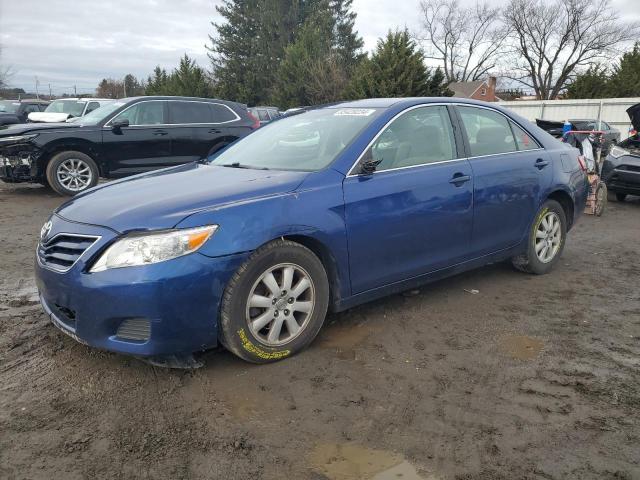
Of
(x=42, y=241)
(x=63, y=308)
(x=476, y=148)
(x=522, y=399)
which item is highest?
(x=476, y=148)

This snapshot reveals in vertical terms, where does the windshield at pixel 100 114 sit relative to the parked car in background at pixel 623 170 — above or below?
above

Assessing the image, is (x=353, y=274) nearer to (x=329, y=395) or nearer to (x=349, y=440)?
(x=329, y=395)

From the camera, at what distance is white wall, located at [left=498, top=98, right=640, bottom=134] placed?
2359 cm

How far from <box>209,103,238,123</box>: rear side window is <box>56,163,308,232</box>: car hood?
276 inches

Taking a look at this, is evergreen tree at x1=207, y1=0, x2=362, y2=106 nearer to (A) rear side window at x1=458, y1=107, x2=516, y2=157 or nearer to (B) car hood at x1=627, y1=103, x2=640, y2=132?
(B) car hood at x1=627, y1=103, x2=640, y2=132

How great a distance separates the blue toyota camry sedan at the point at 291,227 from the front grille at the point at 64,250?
1 centimetres

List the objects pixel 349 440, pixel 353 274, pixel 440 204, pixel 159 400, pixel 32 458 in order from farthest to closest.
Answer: pixel 440 204 < pixel 353 274 < pixel 159 400 < pixel 349 440 < pixel 32 458

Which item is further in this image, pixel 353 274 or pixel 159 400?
pixel 353 274

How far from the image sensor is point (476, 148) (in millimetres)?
4434

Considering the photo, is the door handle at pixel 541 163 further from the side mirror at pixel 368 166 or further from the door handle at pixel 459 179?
the side mirror at pixel 368 166

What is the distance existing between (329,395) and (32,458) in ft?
4.75

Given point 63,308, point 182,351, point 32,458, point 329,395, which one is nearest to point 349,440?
point 329,395

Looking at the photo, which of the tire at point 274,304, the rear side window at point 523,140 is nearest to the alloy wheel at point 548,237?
the rear side window at point 523,140

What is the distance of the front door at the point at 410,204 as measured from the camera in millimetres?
3580
